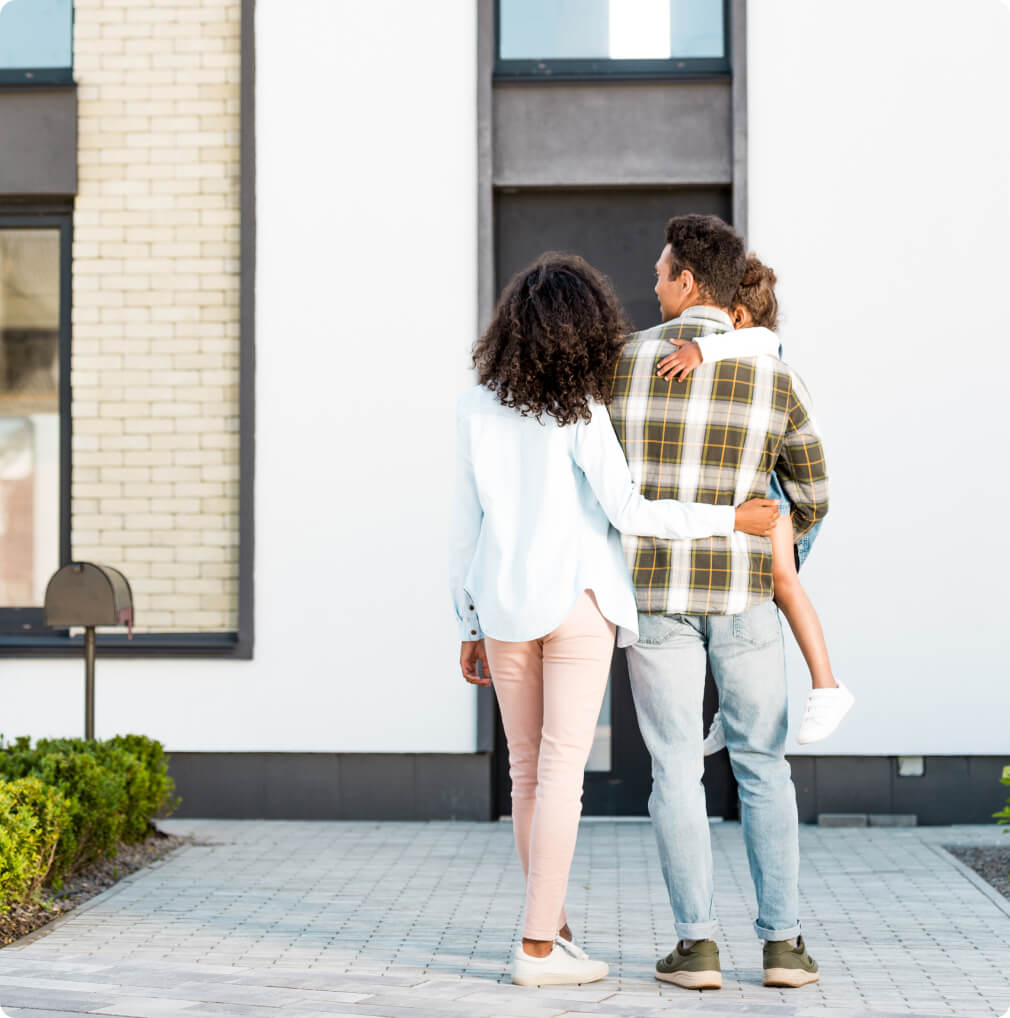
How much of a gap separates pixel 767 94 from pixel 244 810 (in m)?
4.75

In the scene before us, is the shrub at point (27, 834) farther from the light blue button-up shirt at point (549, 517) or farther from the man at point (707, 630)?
the man at point (707, 630)

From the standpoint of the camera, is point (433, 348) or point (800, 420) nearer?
point (800, 420)

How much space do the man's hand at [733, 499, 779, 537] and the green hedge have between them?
8.88ft

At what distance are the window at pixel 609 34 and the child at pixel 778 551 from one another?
4.01 meters

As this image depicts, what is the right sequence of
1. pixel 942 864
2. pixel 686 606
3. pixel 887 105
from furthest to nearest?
pixel 887 105
pixel 942 864
pixel 686 606

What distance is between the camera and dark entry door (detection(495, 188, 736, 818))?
805cm

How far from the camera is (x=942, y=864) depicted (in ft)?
21.5

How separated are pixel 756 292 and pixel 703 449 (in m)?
0.60

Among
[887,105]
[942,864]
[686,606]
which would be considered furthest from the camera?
[887,105]

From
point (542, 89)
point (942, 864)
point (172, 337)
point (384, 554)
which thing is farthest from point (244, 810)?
point (542, 89)

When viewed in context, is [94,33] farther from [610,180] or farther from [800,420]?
[800,420]

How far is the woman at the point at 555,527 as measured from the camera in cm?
408

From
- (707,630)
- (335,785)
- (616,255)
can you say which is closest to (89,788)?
(335,785)

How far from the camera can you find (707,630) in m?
4.16
